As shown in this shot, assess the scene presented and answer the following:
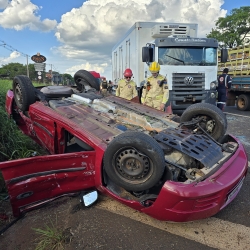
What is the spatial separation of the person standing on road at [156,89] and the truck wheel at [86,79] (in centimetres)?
101

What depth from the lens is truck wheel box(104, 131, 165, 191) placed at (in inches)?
83.5

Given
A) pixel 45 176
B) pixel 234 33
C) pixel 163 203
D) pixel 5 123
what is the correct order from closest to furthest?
pixel 163 203
pixel 45 176
pixel 5 123
pixel 234 33

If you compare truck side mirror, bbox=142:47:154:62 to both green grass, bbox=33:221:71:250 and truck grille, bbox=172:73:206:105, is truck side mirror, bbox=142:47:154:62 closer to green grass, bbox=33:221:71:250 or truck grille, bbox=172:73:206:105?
truck grille, bbox=172:73:206:105

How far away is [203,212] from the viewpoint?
2104 mm

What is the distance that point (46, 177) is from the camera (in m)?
2.51

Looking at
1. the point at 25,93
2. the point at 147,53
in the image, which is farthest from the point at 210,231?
the point at 147,53

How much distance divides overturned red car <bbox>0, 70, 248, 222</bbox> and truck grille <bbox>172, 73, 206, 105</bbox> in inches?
157

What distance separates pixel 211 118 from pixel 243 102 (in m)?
7.71

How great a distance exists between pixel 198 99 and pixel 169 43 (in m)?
1.80

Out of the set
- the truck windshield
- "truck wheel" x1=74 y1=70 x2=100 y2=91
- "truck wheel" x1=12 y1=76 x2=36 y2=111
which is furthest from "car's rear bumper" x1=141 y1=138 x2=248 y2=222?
the truck windshield

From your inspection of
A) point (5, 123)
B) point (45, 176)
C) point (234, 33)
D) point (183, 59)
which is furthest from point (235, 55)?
point (234, 33)

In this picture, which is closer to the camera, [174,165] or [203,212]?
[203,212]

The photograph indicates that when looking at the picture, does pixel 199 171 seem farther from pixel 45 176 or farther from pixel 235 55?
pixel 235 55

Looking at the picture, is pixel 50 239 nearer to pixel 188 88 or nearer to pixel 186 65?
pixel 188 88
